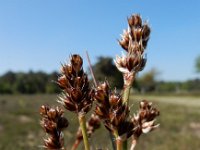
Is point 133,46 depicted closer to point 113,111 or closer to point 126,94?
point 126,94

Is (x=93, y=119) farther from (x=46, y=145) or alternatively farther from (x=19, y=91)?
(x=19, y=91)

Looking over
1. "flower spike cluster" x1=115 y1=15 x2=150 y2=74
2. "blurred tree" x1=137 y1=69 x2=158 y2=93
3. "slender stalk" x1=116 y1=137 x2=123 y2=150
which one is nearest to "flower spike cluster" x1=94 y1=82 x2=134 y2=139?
"slender stalk" x1=116 y1=137 x2=123 y2=150

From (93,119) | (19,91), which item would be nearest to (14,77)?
(19,91)

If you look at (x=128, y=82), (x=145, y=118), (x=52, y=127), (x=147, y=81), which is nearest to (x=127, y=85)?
(x=128, y=82)

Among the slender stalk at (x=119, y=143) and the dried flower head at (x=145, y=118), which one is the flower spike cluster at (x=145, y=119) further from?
the slender stalk at (x=119, y=143)

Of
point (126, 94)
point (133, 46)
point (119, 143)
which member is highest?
point (133, 46)

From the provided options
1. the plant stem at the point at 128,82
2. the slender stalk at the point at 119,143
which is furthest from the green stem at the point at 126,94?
the slender stalk at the point at 119,143
